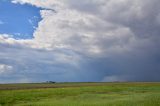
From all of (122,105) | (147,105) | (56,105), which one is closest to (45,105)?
(56,105)

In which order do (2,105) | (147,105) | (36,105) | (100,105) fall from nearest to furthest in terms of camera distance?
(147,105), (100,105), (36,105), (2,105)

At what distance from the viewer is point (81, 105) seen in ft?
129

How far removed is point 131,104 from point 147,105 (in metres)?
2.40

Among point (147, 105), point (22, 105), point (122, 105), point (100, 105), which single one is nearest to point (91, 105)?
point (100, 105)

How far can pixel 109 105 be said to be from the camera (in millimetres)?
38438

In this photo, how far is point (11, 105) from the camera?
148ft

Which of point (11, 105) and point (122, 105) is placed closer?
point (122, 105)

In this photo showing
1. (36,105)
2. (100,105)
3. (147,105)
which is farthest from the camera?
(36,105)

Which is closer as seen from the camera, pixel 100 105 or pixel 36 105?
pixel 100 105

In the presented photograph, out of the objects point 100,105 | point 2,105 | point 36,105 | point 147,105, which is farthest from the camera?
point 2,105

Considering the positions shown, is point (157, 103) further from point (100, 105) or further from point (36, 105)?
point (36, 105)

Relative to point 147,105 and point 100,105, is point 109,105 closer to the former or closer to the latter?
point 100,105

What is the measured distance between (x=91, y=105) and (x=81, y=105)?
4.41ft

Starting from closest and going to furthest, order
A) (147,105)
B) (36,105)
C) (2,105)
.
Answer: (147,105) → (36,105) → (2,105)
